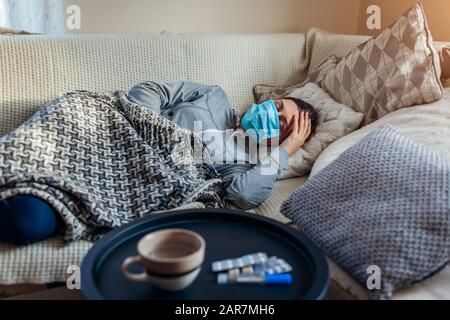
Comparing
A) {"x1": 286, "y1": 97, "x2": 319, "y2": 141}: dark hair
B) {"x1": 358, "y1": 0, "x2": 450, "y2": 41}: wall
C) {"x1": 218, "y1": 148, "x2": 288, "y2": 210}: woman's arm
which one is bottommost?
{"x1": 218, "y1": 148, "x2": 288, "y2": 210}: woman's arm

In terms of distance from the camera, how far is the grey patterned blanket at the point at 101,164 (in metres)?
1.10

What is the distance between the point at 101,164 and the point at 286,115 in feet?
2.19

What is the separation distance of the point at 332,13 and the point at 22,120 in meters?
1.73

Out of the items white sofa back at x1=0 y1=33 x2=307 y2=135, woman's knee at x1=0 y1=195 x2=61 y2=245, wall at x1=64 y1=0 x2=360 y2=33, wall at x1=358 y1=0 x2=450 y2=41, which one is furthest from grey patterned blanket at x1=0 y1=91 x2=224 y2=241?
wall at x1=358 y1=0 x2=450 y2=41

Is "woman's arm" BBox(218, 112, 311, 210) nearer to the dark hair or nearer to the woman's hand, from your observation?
the woman's hand

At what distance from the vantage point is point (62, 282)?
109 centimetres

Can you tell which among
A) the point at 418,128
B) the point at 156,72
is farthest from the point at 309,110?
the point at 156,72

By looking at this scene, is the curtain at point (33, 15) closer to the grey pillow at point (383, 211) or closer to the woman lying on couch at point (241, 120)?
the woman lying on couch at point (241, 120)

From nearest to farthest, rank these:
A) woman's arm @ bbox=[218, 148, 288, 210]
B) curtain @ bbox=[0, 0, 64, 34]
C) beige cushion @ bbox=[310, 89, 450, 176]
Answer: beige cushion @ bbox=[310, 89, 450, 176] < woman's arm @ bbox=[218, 148, 288, 210] < curtain @ bbox=[0, 0, 64, 34]

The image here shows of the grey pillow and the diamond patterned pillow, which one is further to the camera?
the diamond patterned pillow

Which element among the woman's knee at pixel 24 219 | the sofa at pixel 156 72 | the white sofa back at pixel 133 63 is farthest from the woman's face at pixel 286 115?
the woman's knee at pixel 24 219

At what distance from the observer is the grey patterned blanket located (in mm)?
1100

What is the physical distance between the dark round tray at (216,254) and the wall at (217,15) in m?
1.39

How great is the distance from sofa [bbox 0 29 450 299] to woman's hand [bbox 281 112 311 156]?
11cm
